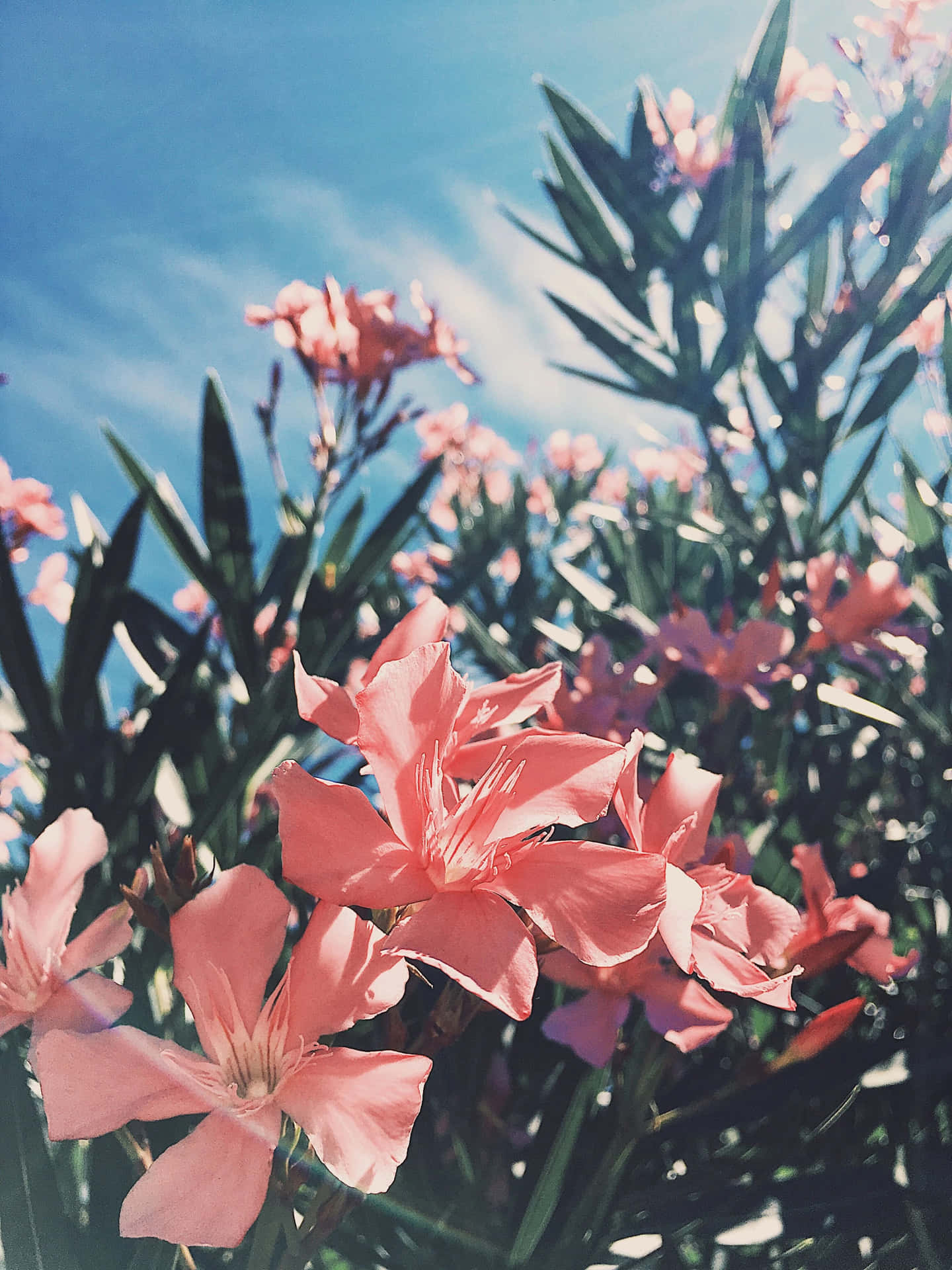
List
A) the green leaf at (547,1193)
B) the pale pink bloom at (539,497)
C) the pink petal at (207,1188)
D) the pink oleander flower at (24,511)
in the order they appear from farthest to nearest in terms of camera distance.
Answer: the pale pink bloom at (539,497) → the pink oleander flower at (24,511) → the green leaf at (547,1193) → the pink petal at (207,1188)

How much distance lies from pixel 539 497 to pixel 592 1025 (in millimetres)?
2659

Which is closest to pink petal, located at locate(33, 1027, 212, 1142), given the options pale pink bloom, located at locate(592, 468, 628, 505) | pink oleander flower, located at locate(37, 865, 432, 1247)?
pink oleander flower, located at locate(37, 865, 432, 1247)

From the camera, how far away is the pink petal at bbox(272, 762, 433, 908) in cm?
35

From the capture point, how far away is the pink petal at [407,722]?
383 millimetres

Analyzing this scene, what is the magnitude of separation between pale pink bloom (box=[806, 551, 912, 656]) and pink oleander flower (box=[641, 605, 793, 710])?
9 centimetres

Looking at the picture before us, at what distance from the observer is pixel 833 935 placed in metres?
0.53

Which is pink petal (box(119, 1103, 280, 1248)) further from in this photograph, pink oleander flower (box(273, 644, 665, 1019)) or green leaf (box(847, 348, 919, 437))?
green leaf (box(847, 348, 919, 437))

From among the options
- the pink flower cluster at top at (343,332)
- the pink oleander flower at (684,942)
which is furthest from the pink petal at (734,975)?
the pink flower cluster at top at (343,332)

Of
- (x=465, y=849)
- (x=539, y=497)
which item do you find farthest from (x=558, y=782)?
(x=539, y=497)

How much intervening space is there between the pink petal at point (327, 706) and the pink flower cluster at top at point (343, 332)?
3.20ft

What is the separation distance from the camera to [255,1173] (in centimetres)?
34

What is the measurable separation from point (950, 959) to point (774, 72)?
1176mm

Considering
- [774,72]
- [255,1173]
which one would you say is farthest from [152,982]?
[774,72]

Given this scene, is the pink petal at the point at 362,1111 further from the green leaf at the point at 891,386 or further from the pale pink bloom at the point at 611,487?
the pale pink bloom at the point at 611,487
